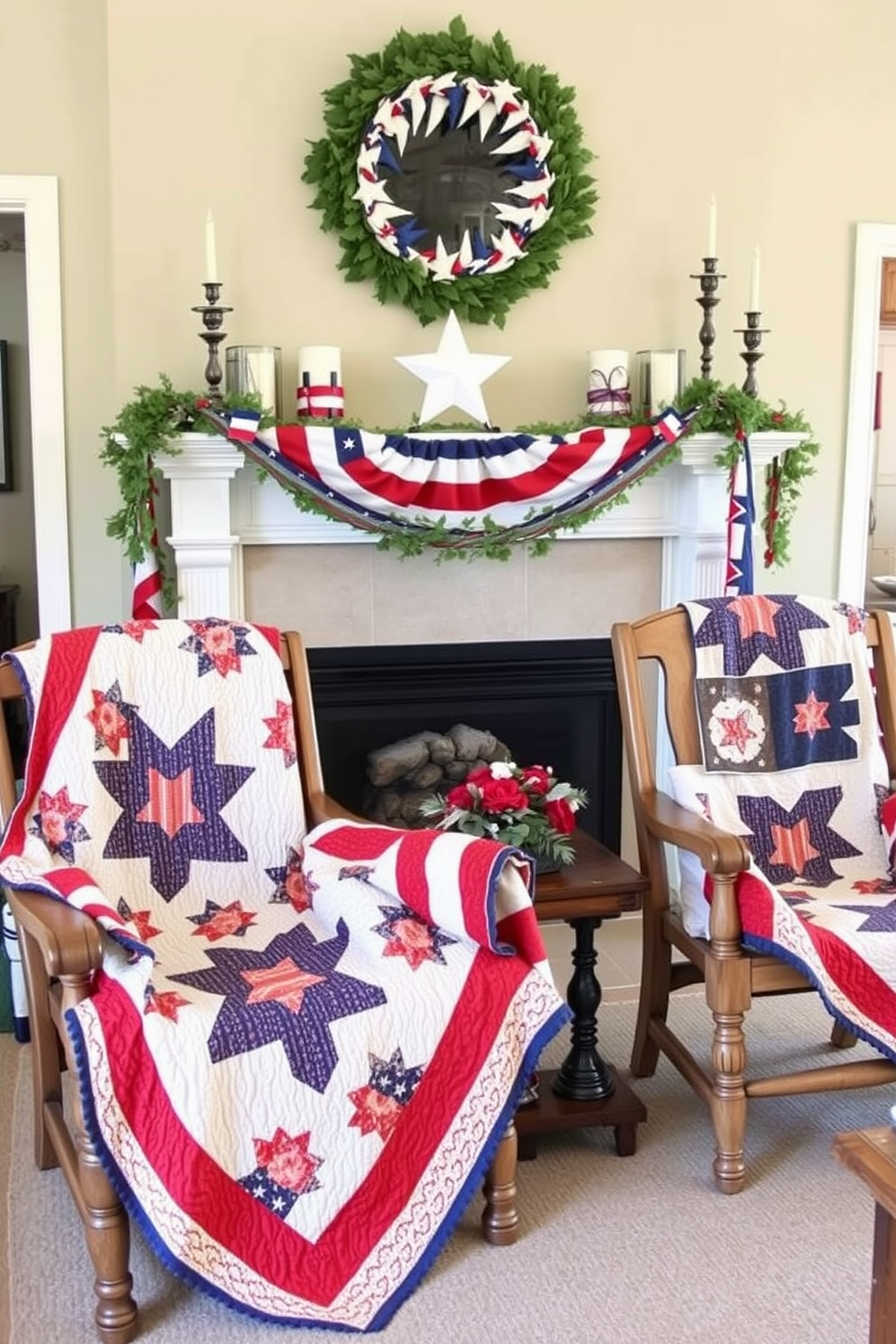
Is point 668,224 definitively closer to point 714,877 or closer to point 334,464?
point 334,464

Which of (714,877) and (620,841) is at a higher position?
(714,877)

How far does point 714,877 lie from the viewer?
229 centimetres

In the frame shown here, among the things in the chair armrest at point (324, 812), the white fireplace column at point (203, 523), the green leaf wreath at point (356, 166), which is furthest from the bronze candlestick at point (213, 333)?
the chair armrest at point (324, 812)

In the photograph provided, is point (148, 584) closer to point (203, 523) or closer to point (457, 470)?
point (203, 523)

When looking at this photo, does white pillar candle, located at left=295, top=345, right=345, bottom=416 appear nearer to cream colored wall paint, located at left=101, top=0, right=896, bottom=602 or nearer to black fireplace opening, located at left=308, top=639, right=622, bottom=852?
cream colored wall paint, located at left=101, top=0, right=896, bottom=602

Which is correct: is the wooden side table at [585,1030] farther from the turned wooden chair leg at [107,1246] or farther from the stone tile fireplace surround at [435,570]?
the stone tile fireplace surround at [435,570]

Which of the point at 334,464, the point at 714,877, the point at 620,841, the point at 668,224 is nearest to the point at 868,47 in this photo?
the point at 668,224

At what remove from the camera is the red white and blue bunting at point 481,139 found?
10.5 ft

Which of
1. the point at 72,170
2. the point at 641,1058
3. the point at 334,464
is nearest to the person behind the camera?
the point at 641,1058

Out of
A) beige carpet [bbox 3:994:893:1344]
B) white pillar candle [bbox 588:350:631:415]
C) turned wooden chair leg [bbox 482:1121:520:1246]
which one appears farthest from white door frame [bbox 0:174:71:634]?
turned wooden chair leg [bbox 482:1121:520:1246]

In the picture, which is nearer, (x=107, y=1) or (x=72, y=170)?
(x=107, y=1)

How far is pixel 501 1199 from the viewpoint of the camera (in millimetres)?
2131

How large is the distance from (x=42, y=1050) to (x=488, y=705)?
162 cm

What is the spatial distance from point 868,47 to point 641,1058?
2853 millimetres
